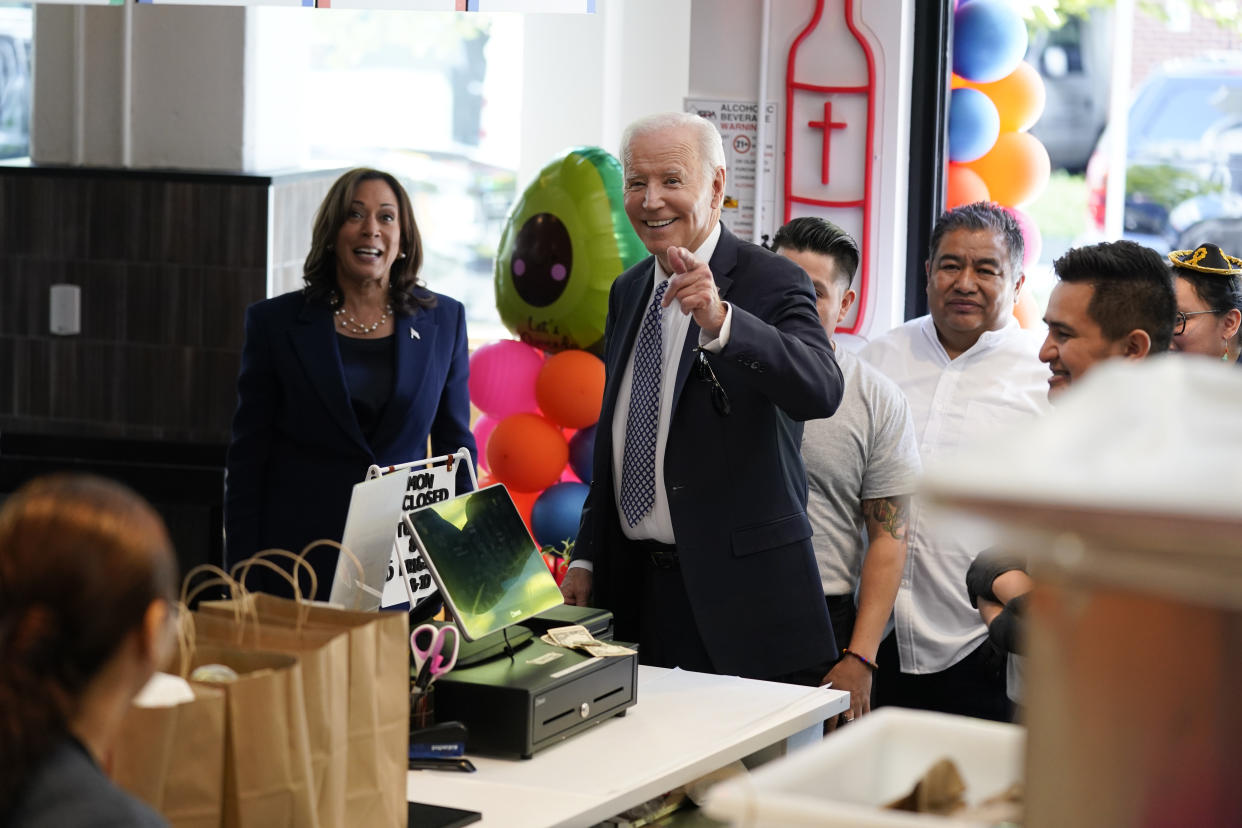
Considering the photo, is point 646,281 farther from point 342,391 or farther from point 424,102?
point 424,102

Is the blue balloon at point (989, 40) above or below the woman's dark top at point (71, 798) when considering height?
above

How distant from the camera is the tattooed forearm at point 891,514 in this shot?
3.03 meters

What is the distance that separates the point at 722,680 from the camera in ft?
8.57

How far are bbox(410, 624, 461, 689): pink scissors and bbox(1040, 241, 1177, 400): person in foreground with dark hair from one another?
0.96 meters

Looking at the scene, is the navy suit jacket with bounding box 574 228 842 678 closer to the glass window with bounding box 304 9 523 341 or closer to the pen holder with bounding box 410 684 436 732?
the pen holder with bounding box 410 684 436 732

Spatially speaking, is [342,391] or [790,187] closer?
[342,391]

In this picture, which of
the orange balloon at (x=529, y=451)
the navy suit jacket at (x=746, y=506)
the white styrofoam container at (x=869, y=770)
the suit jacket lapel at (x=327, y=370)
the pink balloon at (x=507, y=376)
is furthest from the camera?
the pink balloon at (x=507, y=376)

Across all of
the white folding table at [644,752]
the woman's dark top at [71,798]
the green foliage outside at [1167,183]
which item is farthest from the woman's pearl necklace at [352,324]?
the green foliage outside at [1167,183]

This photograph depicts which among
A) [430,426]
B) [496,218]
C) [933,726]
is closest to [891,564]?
[430,426]

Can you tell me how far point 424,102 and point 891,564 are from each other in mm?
3967

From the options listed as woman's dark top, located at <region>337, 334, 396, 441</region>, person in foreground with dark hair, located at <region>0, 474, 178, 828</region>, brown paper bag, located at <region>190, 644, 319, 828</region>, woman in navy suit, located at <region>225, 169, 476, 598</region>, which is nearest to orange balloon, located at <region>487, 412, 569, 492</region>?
woman in navy suit, located at <region>225, 169, 476, 598</region>

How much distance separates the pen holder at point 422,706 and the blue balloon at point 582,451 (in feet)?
6.20

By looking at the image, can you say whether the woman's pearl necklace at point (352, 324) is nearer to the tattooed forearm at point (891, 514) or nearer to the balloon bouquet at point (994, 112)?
the tattooed forearm at point (891, 514)

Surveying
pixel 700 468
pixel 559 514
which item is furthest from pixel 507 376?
pixel 700 468
